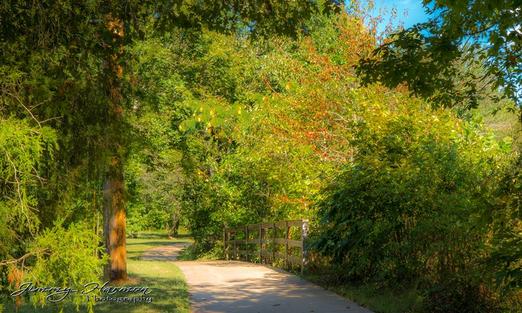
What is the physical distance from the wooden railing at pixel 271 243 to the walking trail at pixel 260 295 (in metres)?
1.05

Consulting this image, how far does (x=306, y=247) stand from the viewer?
1653cm

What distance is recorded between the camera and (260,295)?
40.7ft

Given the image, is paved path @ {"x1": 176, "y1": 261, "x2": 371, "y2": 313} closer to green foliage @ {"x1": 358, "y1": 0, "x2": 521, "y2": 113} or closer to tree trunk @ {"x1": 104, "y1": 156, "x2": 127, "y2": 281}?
tree trunk @ {"x1": 104, "y1": 156, "x2": 127, "y2": 281}

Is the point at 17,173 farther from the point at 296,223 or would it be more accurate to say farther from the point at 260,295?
the point at 296,223

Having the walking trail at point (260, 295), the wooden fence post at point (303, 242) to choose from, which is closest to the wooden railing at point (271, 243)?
the wooden fence post at point (303, 242)

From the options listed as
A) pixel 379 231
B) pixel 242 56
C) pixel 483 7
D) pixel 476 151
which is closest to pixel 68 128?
pixel 483 7

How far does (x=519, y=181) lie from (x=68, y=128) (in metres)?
5.23

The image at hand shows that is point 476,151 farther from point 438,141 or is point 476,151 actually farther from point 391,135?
point 391,135

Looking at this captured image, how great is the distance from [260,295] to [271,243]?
30.7 ft

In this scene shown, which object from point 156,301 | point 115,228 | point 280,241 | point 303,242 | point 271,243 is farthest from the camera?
point 271,243

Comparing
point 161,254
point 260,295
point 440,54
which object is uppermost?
point 440,54

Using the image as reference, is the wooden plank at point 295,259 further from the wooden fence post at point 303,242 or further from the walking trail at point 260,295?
the walking trail at point 260,295

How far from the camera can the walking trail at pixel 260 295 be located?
10617 mm

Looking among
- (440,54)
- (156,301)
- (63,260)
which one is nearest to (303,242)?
(156,301)
